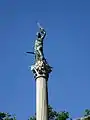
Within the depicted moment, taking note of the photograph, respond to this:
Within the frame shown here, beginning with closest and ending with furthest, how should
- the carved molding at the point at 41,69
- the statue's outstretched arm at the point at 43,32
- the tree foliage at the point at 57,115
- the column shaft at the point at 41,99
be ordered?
the column shaft at the point at 41,99, the carved molding at the point at 41,69, the statue's outstretched arm at the point at 43,32, the tree foliage at the point at 57,115

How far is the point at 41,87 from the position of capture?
20.7 metres

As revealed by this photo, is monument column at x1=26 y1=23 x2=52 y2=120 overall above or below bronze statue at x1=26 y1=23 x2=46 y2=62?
below

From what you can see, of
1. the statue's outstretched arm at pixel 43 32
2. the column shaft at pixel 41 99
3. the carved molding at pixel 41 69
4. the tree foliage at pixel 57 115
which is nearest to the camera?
the column shaft at pixel 41 99

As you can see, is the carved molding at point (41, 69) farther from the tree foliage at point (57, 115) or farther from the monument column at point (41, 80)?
the tree foliage at point (57, 115)

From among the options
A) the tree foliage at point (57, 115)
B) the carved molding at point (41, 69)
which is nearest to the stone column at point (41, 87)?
the carved molding at point (41, 69)

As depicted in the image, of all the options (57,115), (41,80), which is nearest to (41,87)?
(41,80)

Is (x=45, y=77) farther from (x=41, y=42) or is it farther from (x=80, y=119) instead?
(x=80, y=119)

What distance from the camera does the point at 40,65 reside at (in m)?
21.1

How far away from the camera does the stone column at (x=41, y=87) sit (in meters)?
19.9

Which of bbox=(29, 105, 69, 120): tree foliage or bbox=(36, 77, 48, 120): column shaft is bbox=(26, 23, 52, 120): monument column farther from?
bbox=(29, 105, 69, 120): tree foliage

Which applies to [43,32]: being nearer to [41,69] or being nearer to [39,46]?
[39,46]

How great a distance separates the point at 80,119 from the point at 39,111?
10195mm

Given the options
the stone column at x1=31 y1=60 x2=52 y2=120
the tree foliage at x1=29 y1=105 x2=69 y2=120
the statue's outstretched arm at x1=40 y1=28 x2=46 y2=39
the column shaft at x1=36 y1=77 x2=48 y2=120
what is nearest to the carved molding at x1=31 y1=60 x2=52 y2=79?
the stone column at x1=31 y1=60 x2=52 y2=120

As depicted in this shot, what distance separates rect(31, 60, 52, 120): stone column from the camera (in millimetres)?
19906
